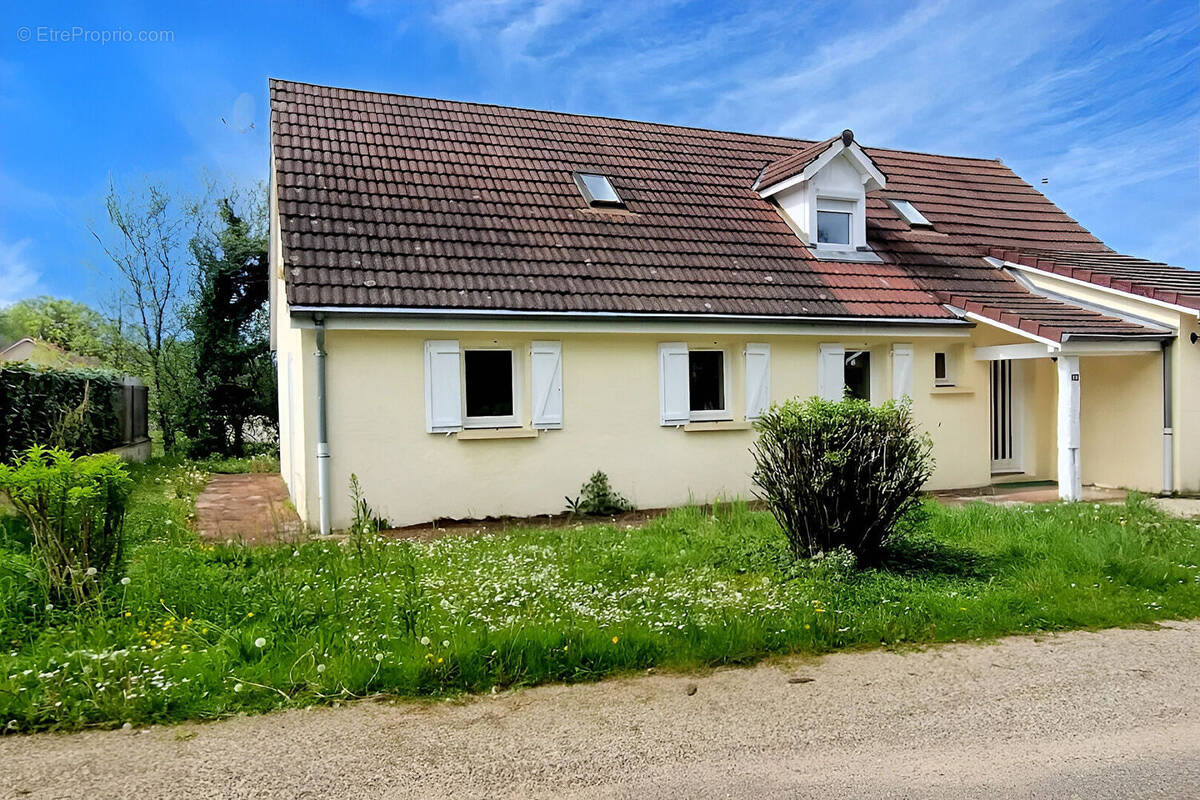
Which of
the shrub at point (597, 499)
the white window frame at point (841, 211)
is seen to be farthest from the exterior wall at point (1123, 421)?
the shrub at point (597, 499)

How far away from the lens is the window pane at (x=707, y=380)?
12.2 meters

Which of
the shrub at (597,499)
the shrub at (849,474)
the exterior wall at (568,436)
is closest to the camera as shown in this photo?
the shrub at (849,474)

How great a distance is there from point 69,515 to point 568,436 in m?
6.28

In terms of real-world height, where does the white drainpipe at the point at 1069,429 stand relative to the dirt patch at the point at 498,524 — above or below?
above

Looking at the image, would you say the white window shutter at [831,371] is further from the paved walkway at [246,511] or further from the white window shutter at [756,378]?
the paved walkway at [246,511]

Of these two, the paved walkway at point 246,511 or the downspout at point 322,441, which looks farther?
the downspout at point 322,441

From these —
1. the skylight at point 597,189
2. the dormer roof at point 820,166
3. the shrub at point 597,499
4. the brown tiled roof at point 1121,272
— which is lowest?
the shrub at point 597,499

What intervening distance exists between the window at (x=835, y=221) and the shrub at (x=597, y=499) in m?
6.20

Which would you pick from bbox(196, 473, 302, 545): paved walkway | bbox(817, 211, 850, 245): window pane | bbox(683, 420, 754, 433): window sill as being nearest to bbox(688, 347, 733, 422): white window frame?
bbox(683, 420, 754, 433): window sill

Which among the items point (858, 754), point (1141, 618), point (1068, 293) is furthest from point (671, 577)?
point (1068, 293)

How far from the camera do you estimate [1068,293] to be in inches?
537

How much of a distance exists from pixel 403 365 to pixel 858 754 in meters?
7.78

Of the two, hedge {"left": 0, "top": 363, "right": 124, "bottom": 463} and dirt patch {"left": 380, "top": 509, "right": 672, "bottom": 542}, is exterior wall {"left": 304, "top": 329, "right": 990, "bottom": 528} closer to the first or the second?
dirt patch {"left": 380, "top": 509, "right": 672, "bottom": 542}

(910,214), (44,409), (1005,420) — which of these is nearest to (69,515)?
(44,409)
